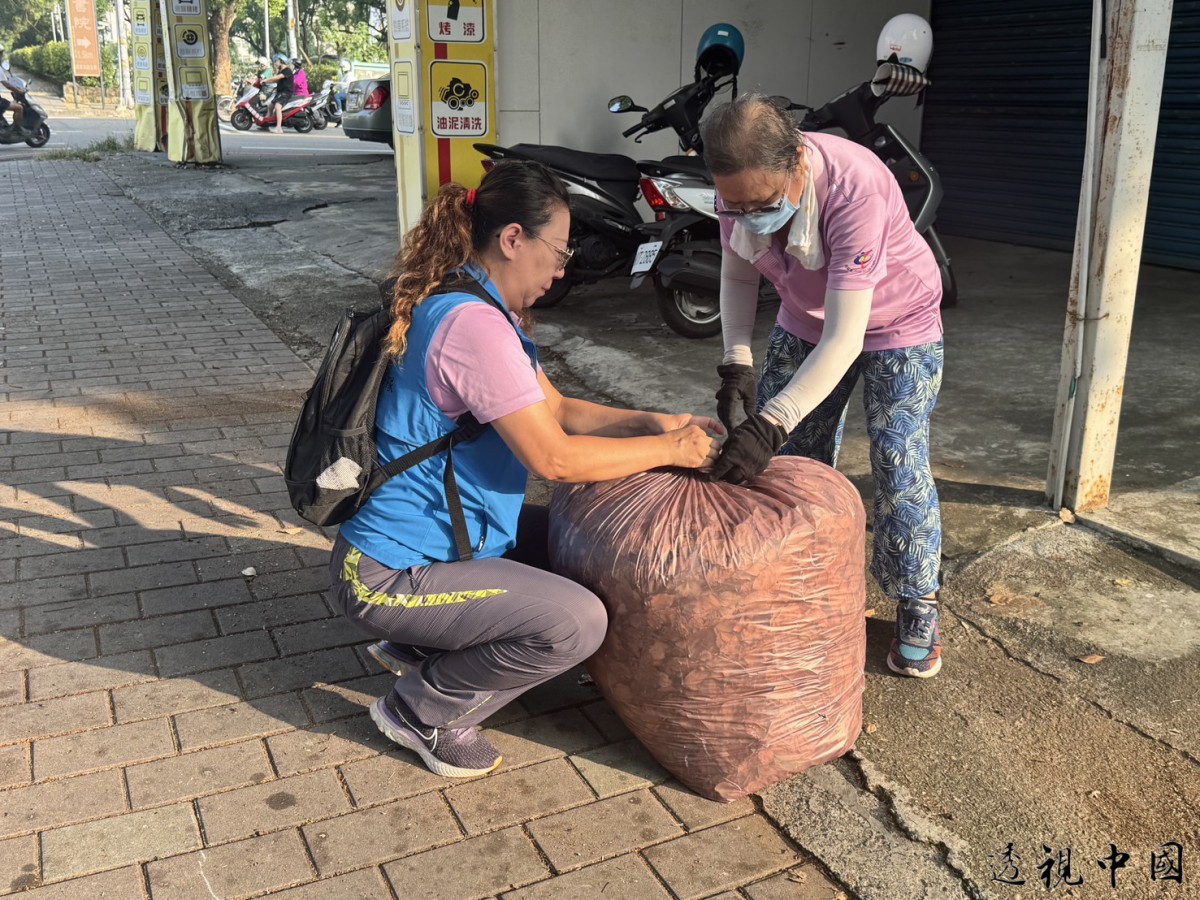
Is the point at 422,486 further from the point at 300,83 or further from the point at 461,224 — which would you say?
the point at 300,83

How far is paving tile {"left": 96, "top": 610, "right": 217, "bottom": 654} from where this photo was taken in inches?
123

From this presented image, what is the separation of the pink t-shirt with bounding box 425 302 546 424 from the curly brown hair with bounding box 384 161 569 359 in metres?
0.11

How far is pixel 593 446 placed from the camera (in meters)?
2.45

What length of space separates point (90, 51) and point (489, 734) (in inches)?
1510

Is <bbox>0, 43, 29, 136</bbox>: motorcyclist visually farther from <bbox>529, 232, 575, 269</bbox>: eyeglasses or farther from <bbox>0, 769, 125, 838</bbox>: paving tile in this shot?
<bbox>529, 232, 575, 269</bbox>: eyeglasses

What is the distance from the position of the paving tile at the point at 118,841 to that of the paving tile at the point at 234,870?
5cm

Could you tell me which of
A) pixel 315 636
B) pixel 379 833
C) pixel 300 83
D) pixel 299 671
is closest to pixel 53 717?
pixel 299 671

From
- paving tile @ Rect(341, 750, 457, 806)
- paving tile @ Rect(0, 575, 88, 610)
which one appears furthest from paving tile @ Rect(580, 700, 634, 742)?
paving tile @ Rect(0, 575, 88, 610)

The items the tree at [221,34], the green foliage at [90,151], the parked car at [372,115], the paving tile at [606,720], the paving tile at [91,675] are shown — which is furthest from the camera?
the tree at [221,34]

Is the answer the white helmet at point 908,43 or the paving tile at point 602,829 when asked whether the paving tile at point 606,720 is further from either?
the white helmet at point 908,43

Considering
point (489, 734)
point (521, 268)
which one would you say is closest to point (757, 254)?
point (521, 268)

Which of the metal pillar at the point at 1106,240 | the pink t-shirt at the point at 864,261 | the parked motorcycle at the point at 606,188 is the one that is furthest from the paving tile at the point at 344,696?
the parked motorcycle at the point at 606,188

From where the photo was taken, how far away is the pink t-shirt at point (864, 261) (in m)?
2.63

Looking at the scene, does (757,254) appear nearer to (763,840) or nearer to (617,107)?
(763,840)
